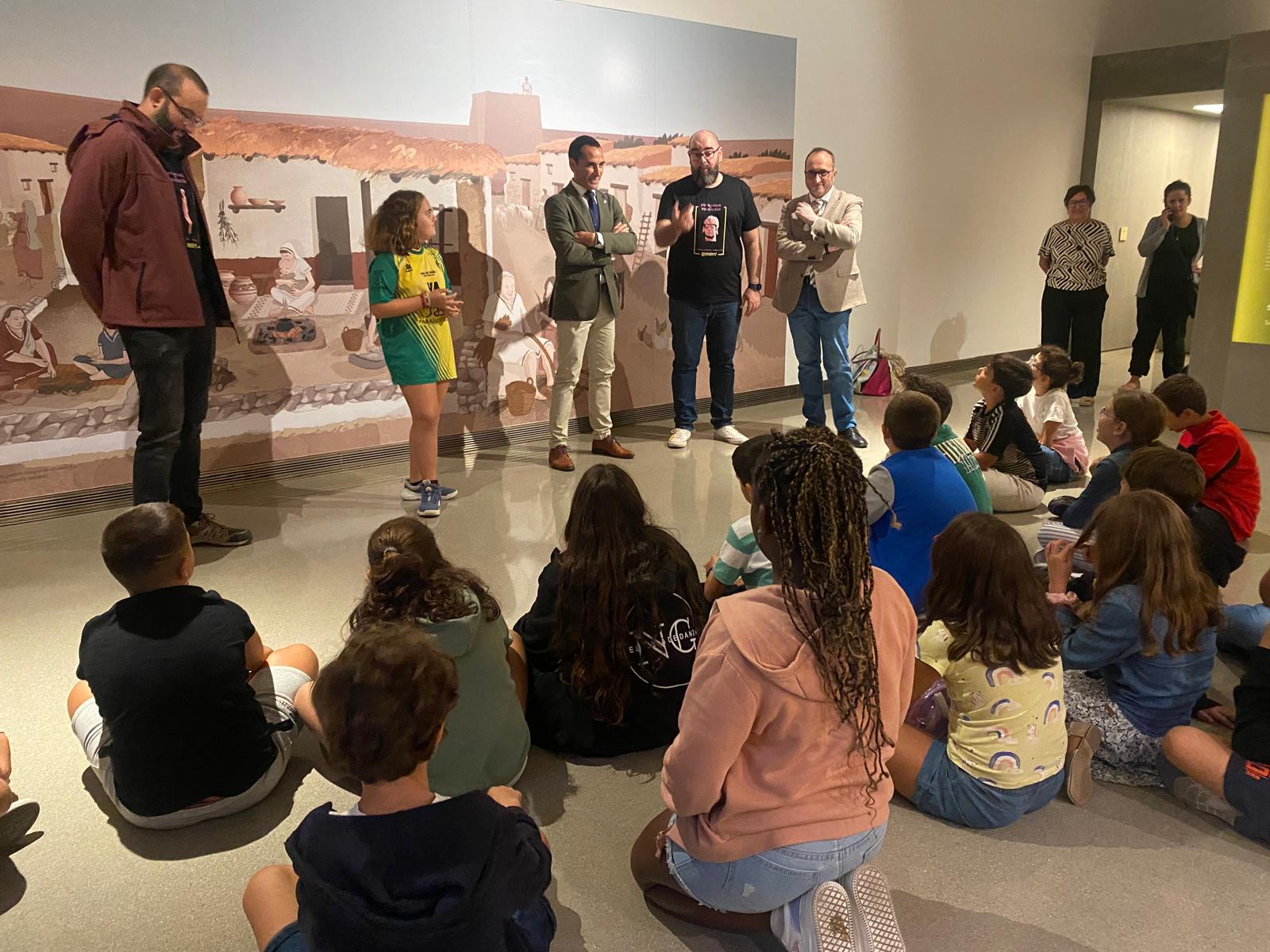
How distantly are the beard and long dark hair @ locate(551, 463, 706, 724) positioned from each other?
342 centimetres

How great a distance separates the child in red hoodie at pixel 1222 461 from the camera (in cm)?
355

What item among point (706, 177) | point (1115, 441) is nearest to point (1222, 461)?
point (1115, 441)

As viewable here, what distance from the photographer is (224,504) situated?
4.66 m

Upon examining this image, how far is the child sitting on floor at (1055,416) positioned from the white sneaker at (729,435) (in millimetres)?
1573

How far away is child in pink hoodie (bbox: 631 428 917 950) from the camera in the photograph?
1511 millimetres

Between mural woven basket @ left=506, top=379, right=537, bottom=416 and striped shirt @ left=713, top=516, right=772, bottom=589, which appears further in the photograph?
mural woven basket @ left=506, top=379, right=537, bottom=416

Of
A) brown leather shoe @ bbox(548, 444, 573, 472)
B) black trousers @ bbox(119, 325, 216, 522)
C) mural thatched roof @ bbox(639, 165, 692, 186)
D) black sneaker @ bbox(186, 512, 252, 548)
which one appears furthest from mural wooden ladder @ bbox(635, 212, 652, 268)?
black sneaker @ bbox(186, 512, 252, 548)

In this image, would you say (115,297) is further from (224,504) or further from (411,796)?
(411,796)

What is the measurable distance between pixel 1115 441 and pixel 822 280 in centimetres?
227

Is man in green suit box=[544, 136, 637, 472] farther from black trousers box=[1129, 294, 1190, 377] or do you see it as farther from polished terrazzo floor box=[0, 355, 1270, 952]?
black trousers box=[1129, 294, 1190, 377]

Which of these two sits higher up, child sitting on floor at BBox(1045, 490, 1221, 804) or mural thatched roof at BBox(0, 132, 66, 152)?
mural thatched roof at BBox(0, 132, 66, 152)

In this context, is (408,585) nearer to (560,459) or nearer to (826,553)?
(826,553)

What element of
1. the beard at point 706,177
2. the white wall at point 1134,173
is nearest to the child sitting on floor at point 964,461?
the beard at point 706,177

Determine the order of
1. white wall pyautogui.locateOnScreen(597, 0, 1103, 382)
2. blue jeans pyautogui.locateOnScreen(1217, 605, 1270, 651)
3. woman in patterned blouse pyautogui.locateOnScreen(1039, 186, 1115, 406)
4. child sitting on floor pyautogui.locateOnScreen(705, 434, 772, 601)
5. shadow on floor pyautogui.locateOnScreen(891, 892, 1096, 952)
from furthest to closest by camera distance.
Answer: woman in patterned blouse pyautogui.locateOnScreen(1039, 186, 1115, 406), white wall pyautogui.locateOnScreen(597, 0, 1103, 382), blue jeans pyautogui.locateOnScreen(1217, 605, 1270, 651), child sitting on floor pyautogui.locateOnScreen(705, 434, 772, 601), shadow on floor pyautogui.locateOnScreen(891, 892, 1096, 952)
